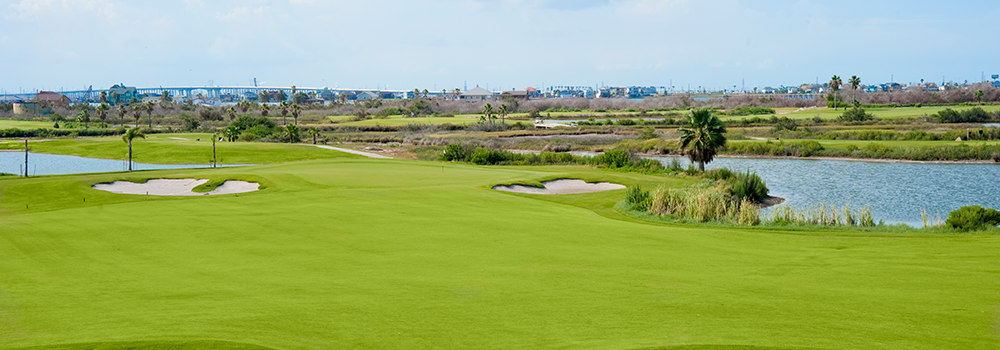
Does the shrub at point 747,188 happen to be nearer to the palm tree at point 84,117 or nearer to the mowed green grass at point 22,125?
the palm tree at point 84,117

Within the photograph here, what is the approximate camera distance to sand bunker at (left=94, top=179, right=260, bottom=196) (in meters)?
34.8

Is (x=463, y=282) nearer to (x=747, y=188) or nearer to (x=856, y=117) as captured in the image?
(x=747, y=188)

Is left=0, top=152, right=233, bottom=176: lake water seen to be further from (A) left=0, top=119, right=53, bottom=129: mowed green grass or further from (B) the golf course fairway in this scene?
(B) the golf course fairway

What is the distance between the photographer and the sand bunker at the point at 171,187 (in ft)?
114

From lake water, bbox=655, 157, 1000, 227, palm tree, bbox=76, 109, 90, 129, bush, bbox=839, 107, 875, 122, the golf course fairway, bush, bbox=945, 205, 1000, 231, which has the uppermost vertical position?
palm tree, bbox=76, 109, 90, 129

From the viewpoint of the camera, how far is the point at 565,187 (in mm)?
37906

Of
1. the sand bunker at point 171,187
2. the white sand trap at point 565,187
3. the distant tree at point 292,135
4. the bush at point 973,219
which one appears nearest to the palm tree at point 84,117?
the distant tree at point 292,135

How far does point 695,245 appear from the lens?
19031 mm

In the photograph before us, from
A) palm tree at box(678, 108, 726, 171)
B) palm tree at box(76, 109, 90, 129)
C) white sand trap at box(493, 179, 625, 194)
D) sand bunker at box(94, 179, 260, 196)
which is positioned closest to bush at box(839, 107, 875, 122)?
palm tree at box(678, 108, 726, 171)

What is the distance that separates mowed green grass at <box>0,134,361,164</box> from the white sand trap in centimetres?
3213

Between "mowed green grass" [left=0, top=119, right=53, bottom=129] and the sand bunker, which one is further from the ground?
"mowed green grass" [left=0, top=119, right=53, bottom=129]

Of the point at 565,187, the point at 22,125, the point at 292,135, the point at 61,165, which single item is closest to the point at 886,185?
the point at 565,187

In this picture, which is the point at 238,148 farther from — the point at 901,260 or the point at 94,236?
the point at 901,260

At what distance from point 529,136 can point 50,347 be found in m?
85.7
